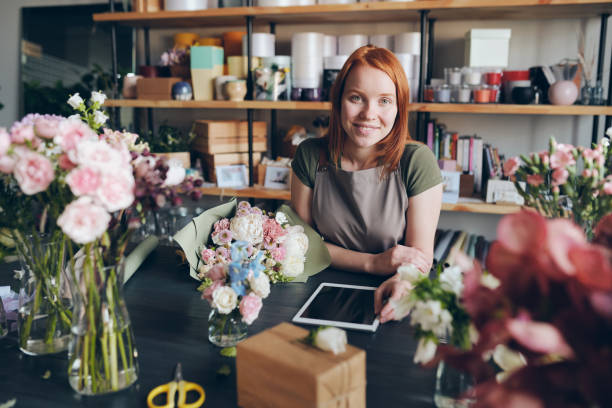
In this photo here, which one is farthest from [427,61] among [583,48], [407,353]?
[407,353]

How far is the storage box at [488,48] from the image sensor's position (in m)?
2.41

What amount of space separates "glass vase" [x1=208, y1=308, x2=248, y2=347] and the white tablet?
5.9 inches

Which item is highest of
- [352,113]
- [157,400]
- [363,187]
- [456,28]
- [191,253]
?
[456,28]

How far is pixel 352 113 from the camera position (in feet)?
5.36

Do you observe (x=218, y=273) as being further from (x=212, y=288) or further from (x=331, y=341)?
(x=331, y=341)

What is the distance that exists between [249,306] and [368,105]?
0.88 m

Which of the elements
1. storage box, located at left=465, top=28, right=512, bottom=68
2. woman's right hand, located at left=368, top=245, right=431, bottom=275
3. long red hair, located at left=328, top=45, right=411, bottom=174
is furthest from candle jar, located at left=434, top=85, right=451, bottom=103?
woman's right hand, located at left=368, top=245, right=431, bottom=275

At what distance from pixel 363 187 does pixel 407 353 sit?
846 millimetres

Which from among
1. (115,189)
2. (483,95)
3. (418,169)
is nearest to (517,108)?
(483,95)

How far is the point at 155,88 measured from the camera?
2.87 meters

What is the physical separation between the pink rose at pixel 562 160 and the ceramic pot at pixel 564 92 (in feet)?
5.17

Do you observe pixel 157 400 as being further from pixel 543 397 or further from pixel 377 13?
pixel 377 13

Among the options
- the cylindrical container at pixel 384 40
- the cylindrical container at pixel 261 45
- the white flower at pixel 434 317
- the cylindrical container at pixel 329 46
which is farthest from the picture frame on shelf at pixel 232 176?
the white flower at pixel 434 317

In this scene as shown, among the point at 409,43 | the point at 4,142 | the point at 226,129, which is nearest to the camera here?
the point at 4,142
